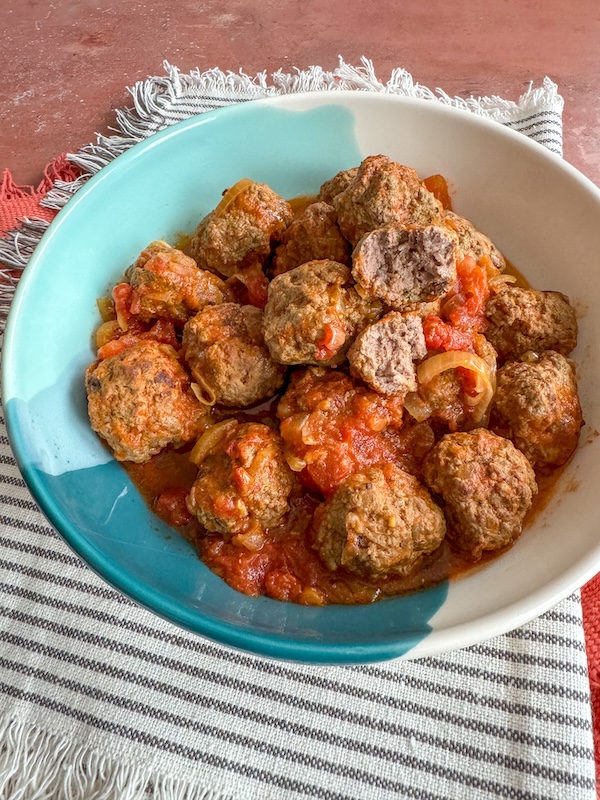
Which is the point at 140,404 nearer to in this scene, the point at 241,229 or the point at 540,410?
the point at 241,229

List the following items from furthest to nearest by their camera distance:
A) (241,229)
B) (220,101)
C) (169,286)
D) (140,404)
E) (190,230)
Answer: (220,101)
(190,230)
(241,229)
(169,286)
(140,404)

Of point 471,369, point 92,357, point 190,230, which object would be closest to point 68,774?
point 92,357

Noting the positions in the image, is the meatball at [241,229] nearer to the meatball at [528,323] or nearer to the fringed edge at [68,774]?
the meatball at [528,323]

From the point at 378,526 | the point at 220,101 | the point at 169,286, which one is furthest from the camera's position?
the point at 220,101

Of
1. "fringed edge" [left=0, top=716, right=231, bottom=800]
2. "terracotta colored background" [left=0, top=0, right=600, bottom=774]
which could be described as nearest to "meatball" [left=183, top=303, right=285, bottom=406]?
"fringed edge" [left=0, top=716, right=231, bottom=800]

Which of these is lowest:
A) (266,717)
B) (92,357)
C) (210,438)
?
(266,717)

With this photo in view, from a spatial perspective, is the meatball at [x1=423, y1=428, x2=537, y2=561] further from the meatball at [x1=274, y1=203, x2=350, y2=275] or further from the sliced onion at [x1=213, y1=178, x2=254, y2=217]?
the sliced onion at [x1=213, y1=178, x2=254, y2=217]
